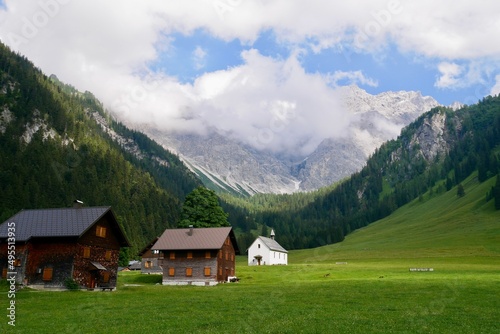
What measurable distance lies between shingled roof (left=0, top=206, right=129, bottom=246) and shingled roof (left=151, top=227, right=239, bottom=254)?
17.3 metres

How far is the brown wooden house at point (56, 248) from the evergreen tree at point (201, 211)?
38.2 metres

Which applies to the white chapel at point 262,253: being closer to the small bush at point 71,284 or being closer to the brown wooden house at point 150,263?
the brown wooden house at point 150,263

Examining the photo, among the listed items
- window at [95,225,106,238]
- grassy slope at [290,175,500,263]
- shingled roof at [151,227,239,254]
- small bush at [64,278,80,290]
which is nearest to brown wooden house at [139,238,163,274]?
shingled roof at [151,227,239,254]

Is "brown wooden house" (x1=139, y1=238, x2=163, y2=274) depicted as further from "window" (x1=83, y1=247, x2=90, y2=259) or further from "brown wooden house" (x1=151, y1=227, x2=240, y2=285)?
"window" (x1=83, y1=247, x2=90, y2=259)

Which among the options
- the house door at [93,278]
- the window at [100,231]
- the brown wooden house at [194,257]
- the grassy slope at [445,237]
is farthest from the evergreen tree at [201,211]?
the grassy slope at [445,237]

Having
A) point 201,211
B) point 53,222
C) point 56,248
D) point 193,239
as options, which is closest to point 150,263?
point 201,211

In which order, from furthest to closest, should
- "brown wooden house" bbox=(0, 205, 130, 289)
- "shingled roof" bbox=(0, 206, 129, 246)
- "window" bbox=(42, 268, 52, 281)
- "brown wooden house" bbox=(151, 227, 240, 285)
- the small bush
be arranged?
"brown wooden house" bbox=(151, 227, 240, 285) < "shingled roof" bbox=(0, 206, 129, 246) < "brown wooden house" bbox=(0, 205, 130, 289) < "window" bbox=(42, 268, 52, 281) < the small bush

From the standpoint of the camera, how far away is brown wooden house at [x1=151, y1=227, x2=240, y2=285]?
73.1 meters

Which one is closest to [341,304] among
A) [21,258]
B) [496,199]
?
[21,258]

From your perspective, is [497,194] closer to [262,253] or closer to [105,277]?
[262,253]

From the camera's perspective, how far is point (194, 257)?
74.5m

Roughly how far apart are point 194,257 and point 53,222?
82.3 ft

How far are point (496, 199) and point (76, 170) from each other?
169145 millimetres

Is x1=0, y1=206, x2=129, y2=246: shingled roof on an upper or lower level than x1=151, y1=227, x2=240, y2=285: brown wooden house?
upper
